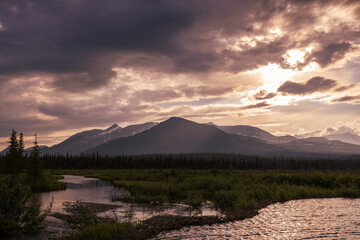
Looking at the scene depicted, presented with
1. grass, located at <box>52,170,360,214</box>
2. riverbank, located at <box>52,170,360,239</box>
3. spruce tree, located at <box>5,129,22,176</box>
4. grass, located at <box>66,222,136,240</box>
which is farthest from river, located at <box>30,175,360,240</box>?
spruce tree, located at <box>5,129,22,176</box>

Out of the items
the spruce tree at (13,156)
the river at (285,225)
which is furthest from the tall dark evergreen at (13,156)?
the river at (285,225)

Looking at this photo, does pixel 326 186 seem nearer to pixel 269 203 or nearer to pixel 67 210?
pixel 269 203

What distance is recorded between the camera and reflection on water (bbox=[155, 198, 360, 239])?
51.8 ft

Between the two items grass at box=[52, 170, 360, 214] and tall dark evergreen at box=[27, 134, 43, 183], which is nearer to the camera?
grass at box=[52, 170, 360, 214]

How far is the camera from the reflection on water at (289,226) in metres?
15.8

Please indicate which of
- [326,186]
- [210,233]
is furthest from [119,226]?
[326,186]

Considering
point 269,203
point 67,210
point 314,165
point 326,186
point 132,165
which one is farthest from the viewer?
point 314,165

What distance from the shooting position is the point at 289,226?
17797mm

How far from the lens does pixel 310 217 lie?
66.4ft

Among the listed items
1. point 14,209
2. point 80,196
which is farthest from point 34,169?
point 14,209

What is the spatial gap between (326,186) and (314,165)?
522ft

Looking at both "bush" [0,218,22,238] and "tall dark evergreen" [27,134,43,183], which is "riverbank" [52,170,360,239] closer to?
"bush" [0,218,22,238]

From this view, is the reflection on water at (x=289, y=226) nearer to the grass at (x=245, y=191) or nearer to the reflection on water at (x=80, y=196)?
the grass at (x=245, y=191)

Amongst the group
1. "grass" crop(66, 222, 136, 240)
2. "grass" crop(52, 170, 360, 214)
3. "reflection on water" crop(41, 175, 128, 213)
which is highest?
"grass" crop(66, 222, 136, 240)
